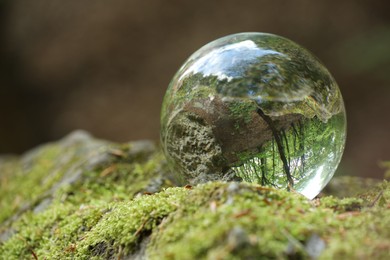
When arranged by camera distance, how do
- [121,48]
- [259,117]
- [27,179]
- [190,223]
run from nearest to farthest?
[190,223] < [259,117] < [27,179] < [121,48]

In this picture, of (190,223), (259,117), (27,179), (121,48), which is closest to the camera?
(190,223)

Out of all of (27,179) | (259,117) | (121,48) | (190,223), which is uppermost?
(121,48)

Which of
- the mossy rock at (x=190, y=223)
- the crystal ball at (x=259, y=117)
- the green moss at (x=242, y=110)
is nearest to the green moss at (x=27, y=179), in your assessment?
the mossy rock at (x=190, y=223)

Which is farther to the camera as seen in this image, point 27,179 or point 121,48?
point 121,48

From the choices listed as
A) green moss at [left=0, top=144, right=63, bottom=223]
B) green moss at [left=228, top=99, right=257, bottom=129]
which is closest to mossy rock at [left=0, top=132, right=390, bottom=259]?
green moss at [left=0, top=144, right=63, bottom=223]

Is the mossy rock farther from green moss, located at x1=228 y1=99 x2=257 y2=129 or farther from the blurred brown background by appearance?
the blurred brown background

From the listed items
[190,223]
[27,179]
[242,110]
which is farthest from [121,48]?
[190,223]

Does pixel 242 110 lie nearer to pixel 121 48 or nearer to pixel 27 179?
pixel 27 179
